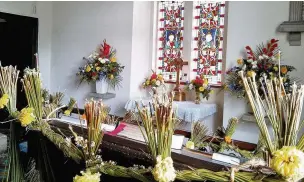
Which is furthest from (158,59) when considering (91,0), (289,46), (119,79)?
(289,46)

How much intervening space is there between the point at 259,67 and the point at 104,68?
2236mm

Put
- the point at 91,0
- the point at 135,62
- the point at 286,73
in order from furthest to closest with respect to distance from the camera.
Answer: the point at 91,0 < the point at 135,62 < the point at 286,73

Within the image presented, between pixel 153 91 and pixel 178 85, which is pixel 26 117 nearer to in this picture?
pixel 153 91

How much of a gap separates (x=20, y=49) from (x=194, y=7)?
10.3 ft

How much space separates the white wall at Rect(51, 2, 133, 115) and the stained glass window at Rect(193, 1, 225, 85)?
1.02m

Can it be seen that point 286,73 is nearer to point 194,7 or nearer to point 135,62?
point 194,7

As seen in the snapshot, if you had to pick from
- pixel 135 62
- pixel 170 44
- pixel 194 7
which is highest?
pixel 194 7

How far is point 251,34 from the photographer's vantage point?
3.79m

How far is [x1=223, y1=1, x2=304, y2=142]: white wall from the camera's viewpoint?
3555 millimetres

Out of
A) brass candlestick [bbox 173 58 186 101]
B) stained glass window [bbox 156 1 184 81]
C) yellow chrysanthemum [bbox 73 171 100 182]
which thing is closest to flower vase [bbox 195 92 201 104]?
brass candlestick [bbox 173 58 186 101]

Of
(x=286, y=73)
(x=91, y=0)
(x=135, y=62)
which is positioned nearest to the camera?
(x=286, y=73)

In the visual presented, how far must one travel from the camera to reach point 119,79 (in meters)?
4.81

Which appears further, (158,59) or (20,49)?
(20,49)

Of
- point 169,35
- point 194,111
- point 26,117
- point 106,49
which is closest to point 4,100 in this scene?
point 26,117
